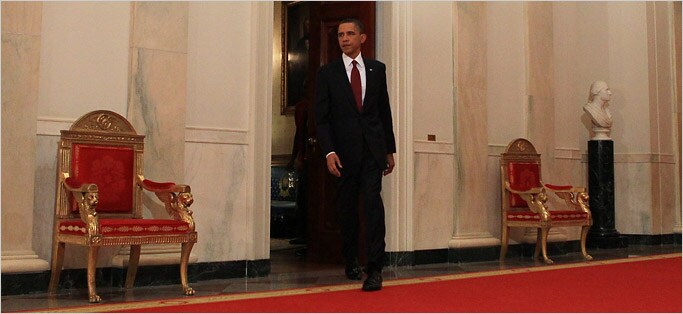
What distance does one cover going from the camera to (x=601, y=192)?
728cm

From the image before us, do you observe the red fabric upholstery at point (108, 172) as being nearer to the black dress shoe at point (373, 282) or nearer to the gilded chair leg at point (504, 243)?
the black dress shoe at point (373, 282)

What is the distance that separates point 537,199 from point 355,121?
2.38 m

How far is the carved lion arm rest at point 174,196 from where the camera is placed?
3971 millimetres

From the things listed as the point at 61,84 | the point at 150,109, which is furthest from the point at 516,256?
the point at 61,84

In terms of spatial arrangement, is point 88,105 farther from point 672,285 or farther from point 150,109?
point 672,285

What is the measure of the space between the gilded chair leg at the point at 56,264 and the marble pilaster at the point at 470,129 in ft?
10.3

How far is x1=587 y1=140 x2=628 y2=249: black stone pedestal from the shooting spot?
286 inches

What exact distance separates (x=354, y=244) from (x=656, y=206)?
4700mm

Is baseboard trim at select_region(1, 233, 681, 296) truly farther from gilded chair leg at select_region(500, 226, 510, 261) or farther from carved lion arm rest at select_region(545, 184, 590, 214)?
carved lion arm rest at select_region(545, 184, 590, 214)

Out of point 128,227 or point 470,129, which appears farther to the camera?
point 470,129

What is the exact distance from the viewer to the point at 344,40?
412 centimetres

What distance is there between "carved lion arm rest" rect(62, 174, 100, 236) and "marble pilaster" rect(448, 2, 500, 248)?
3177mm

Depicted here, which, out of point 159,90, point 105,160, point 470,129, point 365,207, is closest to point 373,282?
point 365,207

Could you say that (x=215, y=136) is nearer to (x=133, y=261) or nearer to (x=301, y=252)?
(x=133, y=261)
